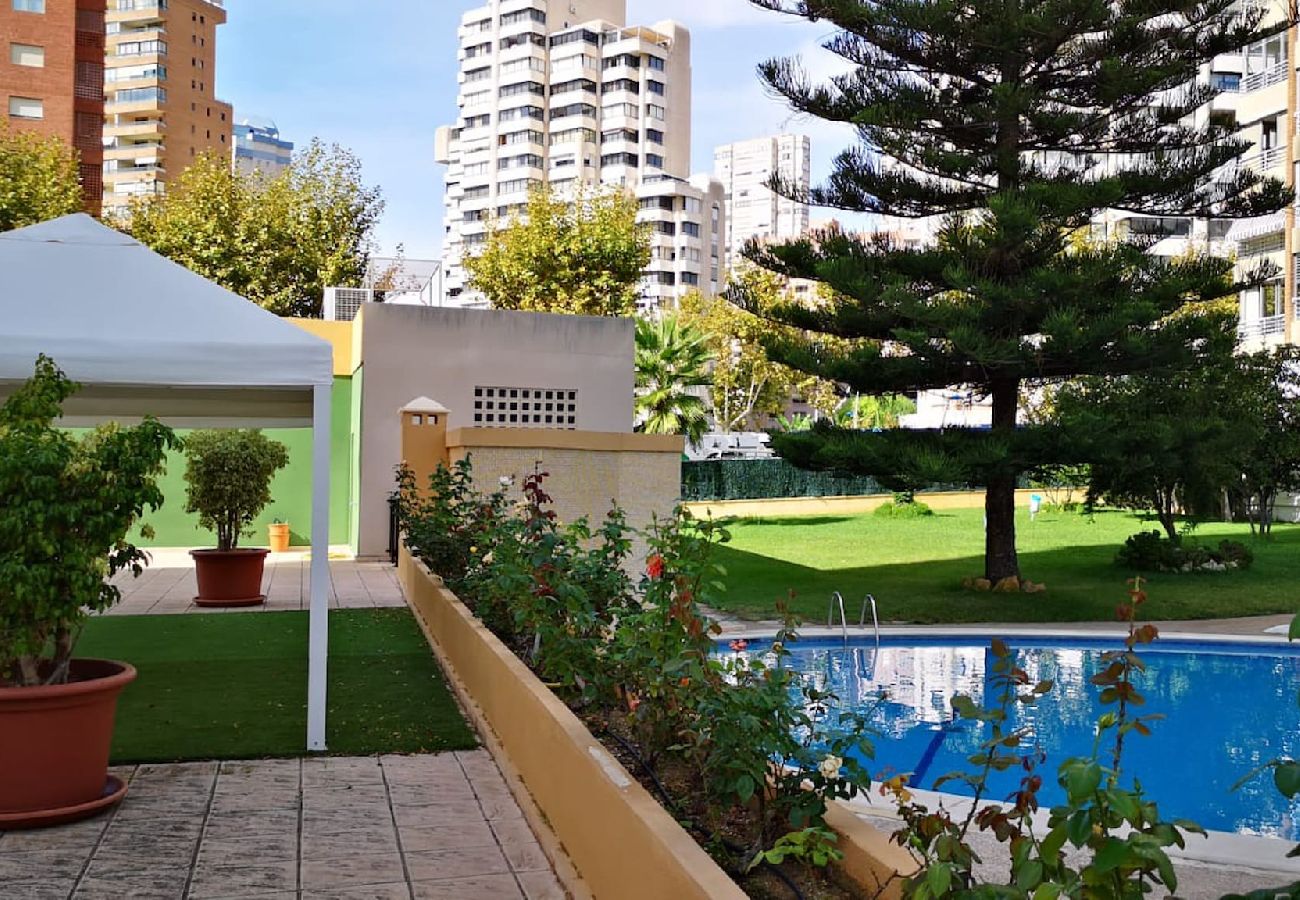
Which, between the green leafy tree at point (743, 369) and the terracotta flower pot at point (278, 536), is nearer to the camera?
the terracotta flower pot at point (278, 536)

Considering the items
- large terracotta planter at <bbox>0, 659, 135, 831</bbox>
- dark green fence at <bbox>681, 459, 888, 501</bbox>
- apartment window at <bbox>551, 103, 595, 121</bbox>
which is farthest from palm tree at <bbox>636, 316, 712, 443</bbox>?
apartment window at <bbox>551, 103, 595, 121</bbox>

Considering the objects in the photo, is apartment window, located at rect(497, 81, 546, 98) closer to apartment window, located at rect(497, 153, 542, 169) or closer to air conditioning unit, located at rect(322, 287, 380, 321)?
apartment window, located at rect(497, 153, 542, 169)

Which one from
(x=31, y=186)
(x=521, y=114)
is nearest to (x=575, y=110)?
(x=521, y=114)

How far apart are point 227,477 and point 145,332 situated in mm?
6813

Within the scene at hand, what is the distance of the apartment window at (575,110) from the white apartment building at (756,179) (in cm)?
6146

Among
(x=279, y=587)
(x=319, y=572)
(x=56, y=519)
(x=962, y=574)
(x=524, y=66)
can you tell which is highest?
(x=524, y=66)

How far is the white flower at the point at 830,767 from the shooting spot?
3160mm

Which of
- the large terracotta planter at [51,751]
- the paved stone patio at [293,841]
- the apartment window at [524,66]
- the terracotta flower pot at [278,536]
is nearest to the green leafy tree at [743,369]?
the terracotta flower pot at [278,536]

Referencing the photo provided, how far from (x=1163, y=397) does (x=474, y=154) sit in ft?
268

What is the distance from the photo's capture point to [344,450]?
64.4 feet

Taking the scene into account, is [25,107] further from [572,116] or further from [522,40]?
[522,40]

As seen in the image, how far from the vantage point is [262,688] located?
7477 mm

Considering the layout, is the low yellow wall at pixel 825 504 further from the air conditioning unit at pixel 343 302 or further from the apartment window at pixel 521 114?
the apartment window at pixel 521 114

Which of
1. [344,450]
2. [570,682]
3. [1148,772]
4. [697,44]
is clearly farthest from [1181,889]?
[697,44]
